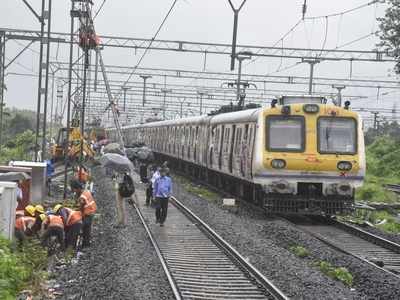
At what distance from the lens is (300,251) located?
1312cm

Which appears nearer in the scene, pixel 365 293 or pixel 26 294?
pixel 26 294

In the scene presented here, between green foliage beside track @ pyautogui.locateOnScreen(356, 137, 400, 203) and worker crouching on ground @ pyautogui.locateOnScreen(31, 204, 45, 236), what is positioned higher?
green foliage beside track @ pyautogui.locateOnScreen(356, 137, 400, 203)

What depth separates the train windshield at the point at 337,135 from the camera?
18062 mm

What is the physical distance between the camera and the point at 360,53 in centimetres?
3634

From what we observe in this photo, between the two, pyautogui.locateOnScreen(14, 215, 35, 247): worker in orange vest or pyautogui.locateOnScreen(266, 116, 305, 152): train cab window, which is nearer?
pyautogui.locateOnScreen(14, 215, 35, 247): worker in orange vest

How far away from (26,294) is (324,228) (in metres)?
9.63

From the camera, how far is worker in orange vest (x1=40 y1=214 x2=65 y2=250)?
12219mm

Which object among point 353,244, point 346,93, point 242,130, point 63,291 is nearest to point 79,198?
point 63,291

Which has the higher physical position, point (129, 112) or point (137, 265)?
point (129, 112)

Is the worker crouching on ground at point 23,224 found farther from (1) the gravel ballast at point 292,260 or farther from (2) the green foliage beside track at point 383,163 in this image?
(2) the green foliage beside track at point 383,163

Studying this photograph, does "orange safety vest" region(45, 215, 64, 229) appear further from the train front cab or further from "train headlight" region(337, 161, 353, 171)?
"train headlight" region(337, 161, 353, 171)

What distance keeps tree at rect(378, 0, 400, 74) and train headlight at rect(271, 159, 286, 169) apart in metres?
24.9

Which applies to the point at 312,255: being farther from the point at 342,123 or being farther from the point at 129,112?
the point at 129,112

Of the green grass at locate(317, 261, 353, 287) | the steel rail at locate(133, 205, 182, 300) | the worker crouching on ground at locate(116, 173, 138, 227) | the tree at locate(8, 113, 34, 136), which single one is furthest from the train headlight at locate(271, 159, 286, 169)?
the tree at locate(8, 113, 34, 136)
